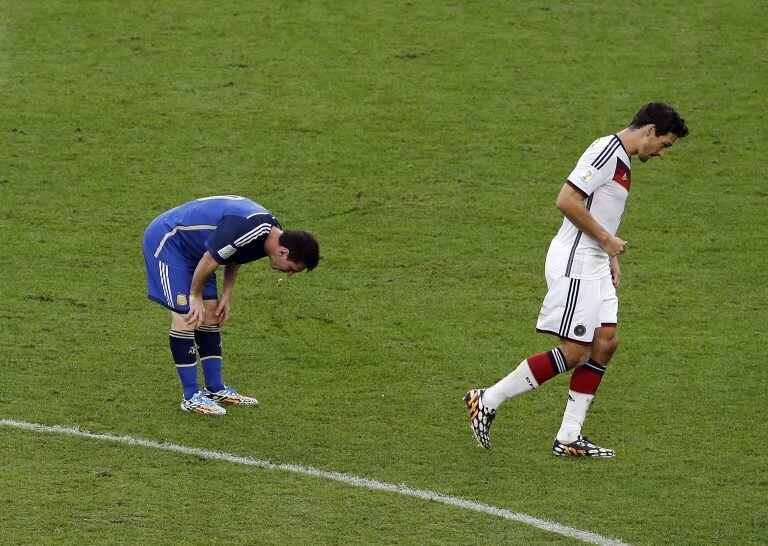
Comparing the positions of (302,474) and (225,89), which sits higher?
(225,89)

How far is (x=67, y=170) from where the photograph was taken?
1299 cm

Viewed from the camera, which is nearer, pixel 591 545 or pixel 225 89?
pixel 591 545

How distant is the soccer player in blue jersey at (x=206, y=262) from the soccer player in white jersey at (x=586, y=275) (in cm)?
150

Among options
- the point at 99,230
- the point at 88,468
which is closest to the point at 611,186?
the point at 88,468

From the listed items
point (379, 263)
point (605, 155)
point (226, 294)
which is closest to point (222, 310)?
point (226, 294)

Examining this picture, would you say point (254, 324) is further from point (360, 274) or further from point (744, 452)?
point (744, 452)

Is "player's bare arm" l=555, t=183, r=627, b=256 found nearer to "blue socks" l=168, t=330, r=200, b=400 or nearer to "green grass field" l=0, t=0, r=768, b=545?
"green grass field" l=0, t=0, r=768, b=545

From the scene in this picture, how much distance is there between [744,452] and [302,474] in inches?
111

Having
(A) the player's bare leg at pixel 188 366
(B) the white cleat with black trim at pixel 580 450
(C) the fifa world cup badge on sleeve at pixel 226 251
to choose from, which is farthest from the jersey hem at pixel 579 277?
(A) the player's bare leg at pixel 188 366

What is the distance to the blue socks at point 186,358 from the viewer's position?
812 cm

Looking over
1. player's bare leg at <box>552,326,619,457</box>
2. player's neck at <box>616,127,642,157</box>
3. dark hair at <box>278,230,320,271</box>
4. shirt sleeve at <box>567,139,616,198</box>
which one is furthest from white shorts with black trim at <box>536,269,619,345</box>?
dark hair at <box>278,230,320,271</box>

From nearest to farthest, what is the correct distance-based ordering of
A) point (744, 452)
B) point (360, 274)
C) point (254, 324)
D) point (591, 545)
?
point (591, 545) → point (744, 452) → point (254, 324) → point (360, 274)

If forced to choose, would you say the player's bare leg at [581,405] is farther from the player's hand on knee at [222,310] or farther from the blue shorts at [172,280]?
the blue shorts at [172,280]

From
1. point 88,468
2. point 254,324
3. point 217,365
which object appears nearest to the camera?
point 88,468
